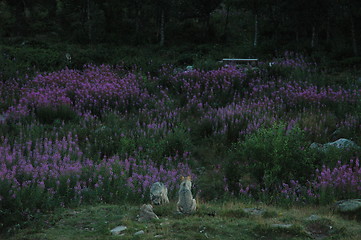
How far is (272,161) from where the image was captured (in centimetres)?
981

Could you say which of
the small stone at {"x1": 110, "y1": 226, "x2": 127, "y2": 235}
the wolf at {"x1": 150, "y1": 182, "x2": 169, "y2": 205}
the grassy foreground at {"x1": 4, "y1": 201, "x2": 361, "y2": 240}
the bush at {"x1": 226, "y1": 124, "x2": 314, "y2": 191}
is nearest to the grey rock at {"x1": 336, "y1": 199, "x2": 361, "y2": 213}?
the grassy foreground at {"x1": 4, "y1": 201, "x2": 361, "y2": 240}

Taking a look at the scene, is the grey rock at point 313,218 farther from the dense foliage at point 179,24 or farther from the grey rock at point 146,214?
the dense foliage at point 179,24

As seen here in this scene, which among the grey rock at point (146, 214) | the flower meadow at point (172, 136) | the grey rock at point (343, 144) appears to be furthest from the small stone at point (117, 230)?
the grey rock at point (343, 144)

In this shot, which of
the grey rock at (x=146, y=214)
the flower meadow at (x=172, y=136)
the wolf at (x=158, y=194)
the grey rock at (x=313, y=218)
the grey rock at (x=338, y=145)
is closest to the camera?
the grey rock at (x=146, y=214)

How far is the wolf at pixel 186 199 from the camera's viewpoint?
20.7 feet

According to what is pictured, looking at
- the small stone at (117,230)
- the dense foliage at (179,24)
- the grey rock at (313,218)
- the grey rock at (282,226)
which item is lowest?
the grey rock at (313,218)

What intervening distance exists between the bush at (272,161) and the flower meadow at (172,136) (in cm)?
3

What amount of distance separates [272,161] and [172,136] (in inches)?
108

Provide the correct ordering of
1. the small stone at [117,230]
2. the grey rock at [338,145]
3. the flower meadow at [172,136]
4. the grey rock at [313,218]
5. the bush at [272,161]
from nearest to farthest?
the small stone at [117,230] → the grey rock at [313,218] → the flower meadow at [172,136] → the bush at [272,161] → the grey rock at [338,145]

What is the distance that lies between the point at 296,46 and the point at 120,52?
30.3 ft

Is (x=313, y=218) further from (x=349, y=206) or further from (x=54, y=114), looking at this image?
(x=54, y=114)

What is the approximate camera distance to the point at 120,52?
23844mm

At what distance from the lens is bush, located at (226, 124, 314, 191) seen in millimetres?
9555

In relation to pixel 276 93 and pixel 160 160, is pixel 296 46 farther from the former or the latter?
pixel 160 160
